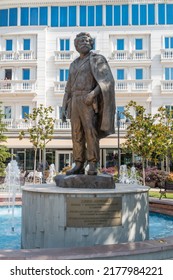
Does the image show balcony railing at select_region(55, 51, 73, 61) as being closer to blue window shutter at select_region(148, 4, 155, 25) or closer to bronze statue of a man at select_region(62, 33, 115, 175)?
blue window shutter at select_region(148, 4, 155, 25)

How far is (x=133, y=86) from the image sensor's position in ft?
107

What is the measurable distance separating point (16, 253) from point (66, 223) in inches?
57.2

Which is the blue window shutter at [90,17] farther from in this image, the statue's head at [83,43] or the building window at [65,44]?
the statue's head at [83,43]

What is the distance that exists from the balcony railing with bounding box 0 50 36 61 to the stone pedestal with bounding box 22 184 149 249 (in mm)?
28881

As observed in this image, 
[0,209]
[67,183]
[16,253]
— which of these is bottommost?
[0,209]

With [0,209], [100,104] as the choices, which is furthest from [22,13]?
[100,104]

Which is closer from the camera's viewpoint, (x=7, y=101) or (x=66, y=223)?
(x=66, y=223)

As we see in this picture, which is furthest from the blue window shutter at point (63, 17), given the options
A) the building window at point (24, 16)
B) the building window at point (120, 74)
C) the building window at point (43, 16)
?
the building window at point (120, 74)

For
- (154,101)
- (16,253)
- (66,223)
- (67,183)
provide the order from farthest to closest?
(154,101), (67,183), (66,223), (16,253)

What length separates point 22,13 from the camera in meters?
34.2

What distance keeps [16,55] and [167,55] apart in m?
14.4

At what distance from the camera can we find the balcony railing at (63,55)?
33562 mm

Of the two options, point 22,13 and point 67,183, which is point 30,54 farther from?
point 67,183

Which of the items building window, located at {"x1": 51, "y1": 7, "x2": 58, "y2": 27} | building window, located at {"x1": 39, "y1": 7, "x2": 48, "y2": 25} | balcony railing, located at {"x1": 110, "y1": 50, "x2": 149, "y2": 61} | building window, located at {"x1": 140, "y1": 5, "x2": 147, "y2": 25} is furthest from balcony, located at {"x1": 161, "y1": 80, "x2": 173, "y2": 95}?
building window, located at {"x1": 39, "y1": 7, "x2": 48, "y2": 25}
